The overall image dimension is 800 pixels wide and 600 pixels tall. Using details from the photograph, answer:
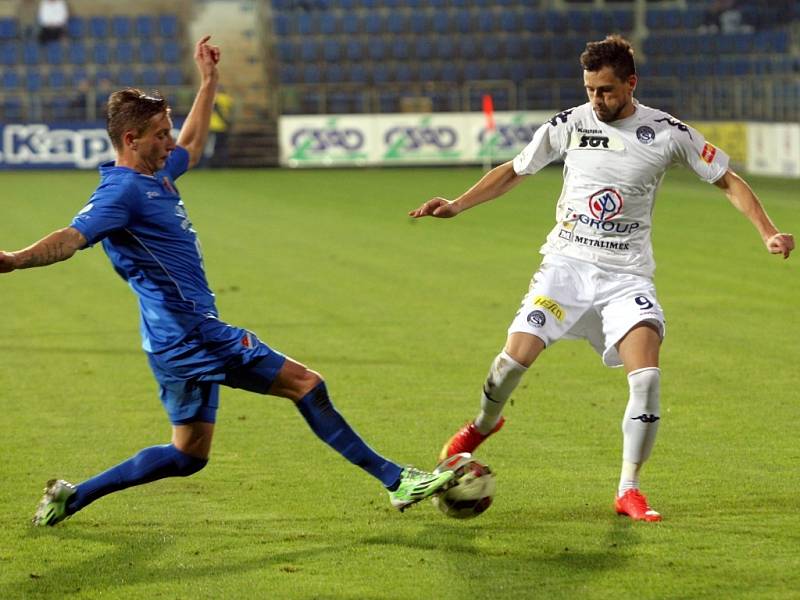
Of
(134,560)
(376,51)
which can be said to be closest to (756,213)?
(134,560)

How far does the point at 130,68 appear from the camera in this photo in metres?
41.4

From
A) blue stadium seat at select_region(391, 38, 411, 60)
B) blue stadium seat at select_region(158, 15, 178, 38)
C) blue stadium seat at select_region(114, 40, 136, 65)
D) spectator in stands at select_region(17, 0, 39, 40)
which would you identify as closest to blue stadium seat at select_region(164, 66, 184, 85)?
blue stadium seat at select_region(114, 40, 136, 65)

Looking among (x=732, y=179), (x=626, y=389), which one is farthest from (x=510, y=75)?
(x=732, y=179)

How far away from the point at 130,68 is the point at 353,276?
2698 cm

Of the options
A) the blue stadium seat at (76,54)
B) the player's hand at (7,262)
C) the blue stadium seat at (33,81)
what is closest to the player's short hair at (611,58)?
the player's hand at (7,262)

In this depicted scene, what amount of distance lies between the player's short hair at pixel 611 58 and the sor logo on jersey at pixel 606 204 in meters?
0.52

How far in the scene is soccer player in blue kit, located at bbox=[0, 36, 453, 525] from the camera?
5.77 m

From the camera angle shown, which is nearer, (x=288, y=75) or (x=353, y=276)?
(x=353, y=276)

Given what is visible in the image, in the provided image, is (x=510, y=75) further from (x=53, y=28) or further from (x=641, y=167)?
(x=641, y=167)

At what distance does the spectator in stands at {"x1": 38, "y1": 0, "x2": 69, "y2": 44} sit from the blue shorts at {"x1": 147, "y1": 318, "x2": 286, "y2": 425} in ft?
121

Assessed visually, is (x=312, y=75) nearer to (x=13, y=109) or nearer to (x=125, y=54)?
(x=125, y=54)

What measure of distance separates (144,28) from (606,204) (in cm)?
3682

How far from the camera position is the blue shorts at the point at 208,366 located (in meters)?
5.87

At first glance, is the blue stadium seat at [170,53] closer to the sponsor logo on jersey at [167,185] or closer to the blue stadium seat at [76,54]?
the blue stadium seat at [76,54]
